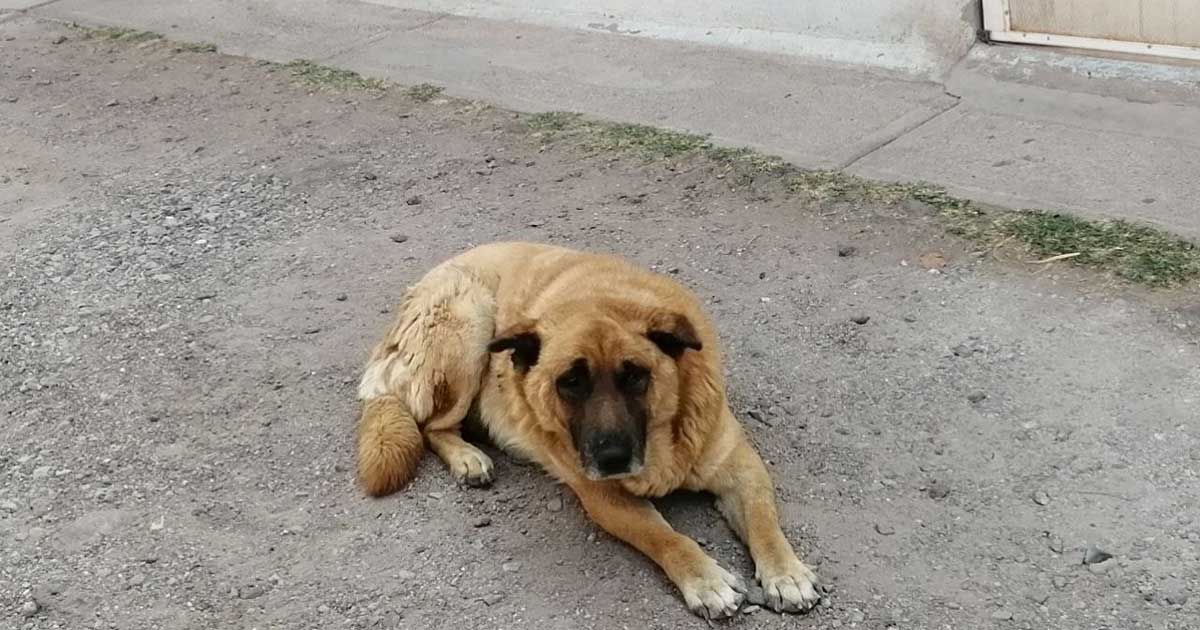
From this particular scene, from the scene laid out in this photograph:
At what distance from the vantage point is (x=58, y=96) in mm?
9195

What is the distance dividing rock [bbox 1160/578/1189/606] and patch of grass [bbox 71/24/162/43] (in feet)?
28.7

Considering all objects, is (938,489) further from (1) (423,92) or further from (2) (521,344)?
(1) (423,92)

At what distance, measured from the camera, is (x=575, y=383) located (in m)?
3.93

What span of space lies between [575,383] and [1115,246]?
2.69 metres

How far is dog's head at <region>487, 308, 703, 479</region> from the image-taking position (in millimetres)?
3850

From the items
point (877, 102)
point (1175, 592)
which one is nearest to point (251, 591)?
point (1175, 592)

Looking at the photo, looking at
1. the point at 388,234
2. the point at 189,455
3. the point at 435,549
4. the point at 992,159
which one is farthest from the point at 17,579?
the point at 992,159

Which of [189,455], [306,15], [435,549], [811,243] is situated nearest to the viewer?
[435,549]

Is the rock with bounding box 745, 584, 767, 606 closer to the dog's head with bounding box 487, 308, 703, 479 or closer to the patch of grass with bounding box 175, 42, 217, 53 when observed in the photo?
the dog's head with bounding box 487, 308, 703, 479

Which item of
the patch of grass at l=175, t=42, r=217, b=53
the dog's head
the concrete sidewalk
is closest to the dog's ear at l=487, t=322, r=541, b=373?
the dog's head

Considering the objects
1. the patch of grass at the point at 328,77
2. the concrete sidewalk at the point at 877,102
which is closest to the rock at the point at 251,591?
the concrete sidewalk at the point at 877,102

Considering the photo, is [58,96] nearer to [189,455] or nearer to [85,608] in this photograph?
[189,455]

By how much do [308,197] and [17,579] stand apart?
3.29 metres

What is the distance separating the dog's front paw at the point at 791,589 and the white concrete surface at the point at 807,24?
4424 mm
